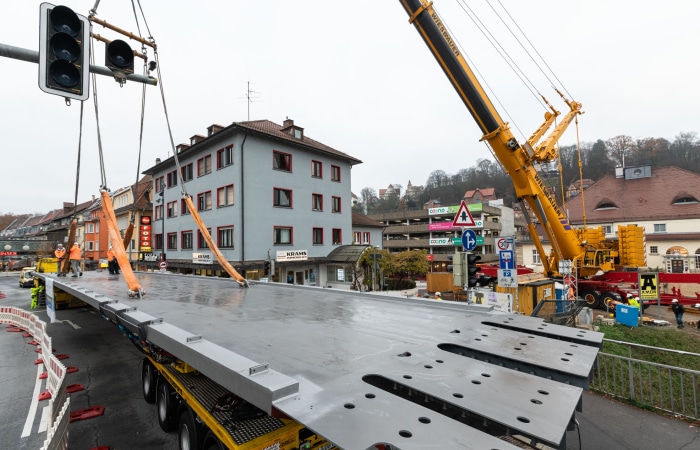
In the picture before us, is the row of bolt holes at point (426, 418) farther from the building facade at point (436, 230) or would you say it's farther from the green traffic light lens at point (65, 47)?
the building facade at point (436, 230)

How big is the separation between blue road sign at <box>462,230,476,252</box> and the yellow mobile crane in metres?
7.00

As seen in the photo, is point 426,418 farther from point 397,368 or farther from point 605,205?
point 605,205

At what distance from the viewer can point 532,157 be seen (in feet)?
48.0

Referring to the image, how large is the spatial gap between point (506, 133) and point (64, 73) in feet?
46.6

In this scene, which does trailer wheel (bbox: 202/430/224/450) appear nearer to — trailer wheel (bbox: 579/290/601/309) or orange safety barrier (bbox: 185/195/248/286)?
orange safety barrier (bbox: 185/195/248/286)

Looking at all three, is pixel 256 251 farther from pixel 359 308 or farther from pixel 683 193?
pixel 683 193

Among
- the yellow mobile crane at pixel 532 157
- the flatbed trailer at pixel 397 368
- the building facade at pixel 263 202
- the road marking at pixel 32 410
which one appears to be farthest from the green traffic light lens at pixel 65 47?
the building facade at pixel 263 202

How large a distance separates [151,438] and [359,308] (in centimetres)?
394

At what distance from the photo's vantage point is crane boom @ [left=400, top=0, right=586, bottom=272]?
40.9 feet

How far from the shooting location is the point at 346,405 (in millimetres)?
2137

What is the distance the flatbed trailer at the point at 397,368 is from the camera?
1888mm

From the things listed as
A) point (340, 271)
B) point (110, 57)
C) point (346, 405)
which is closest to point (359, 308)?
point (346, 405)

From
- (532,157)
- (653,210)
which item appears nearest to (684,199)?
(653,210)

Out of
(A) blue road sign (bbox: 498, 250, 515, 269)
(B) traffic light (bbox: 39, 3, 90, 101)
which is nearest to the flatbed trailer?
(B) traffic light (bbox: 39, 3, 90, 101)
